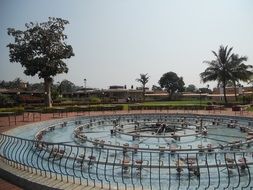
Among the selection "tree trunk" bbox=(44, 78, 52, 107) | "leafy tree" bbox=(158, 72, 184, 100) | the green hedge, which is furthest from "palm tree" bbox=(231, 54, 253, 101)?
"leafy tree" bbox=(158, 72, 184, 100)

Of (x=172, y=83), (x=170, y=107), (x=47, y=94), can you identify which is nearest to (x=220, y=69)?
(x=170, y=107)

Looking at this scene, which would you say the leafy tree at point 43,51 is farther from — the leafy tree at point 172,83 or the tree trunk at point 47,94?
the leafy tree at point 172,83

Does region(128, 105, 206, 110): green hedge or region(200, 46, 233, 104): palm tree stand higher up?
region(200, 46, 233, 104): palm tree

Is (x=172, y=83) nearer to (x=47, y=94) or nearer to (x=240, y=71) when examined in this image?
(x=240, y=71)

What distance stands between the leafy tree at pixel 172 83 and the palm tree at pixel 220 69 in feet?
147

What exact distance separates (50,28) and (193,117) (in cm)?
2647

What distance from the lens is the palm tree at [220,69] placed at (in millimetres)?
44000

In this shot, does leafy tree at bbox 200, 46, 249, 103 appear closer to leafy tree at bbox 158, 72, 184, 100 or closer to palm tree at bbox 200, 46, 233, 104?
palm tree at bbox 200, 46, 233, 104

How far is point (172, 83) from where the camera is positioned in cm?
9150

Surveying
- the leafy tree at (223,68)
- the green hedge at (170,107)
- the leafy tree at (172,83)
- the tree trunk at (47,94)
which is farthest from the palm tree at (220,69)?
the leafy tree at (172,83)

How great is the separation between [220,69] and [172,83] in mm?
47001

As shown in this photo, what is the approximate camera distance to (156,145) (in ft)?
55.7

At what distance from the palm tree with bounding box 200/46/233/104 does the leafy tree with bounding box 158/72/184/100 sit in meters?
44.8

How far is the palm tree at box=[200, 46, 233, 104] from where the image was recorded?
44.0 meters
